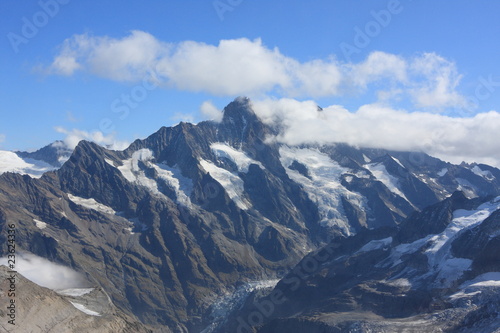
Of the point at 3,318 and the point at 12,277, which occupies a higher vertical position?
the point at 12,277
